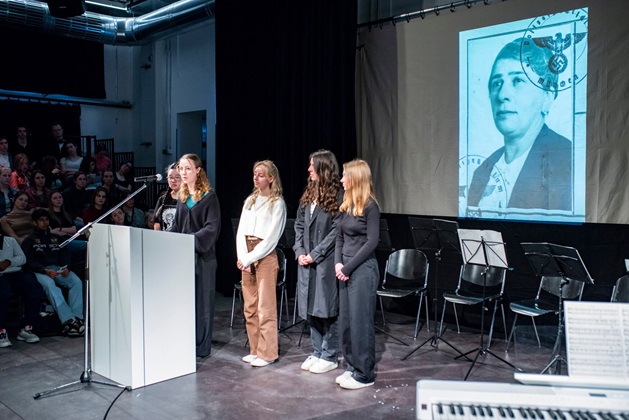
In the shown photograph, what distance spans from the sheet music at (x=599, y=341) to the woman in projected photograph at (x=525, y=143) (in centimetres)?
401

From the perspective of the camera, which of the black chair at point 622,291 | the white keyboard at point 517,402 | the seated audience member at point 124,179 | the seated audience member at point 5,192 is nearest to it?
the white keyboard at point 517,402

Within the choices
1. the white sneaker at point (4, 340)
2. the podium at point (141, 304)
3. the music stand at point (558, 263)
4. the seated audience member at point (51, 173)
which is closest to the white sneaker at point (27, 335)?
the white sneaker at point (4, 340)

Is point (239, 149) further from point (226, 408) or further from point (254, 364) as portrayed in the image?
point (226, 408)

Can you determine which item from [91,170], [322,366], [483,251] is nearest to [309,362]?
[322,366]

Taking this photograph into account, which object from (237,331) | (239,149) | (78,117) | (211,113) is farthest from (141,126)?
(237,331)

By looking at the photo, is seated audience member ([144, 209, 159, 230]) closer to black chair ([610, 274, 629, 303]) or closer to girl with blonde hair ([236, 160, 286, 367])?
girl with blonde hair ([236, 160, 286, 367])

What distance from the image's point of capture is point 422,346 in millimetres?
5715

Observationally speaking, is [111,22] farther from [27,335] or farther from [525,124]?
[525,124]

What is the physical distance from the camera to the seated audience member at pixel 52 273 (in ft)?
20.4

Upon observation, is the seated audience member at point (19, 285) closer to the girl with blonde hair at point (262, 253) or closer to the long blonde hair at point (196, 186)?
the long blonde hair at point (196, 186)

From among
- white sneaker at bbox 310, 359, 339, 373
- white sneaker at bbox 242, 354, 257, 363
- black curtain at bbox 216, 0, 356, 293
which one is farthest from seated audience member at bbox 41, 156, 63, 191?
white sneaker at bbox 310, 359, 339, 373

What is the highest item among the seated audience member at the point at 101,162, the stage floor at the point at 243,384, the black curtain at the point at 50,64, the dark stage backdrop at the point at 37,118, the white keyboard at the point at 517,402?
the black curtain at the point at 50,64

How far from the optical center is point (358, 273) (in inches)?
173

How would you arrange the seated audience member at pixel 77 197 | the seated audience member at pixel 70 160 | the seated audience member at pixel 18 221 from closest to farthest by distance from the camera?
the seated audience member at pixel 18 221 → the seated audience member at pixel 77 197 → the seated audience member at pixel 70 160
